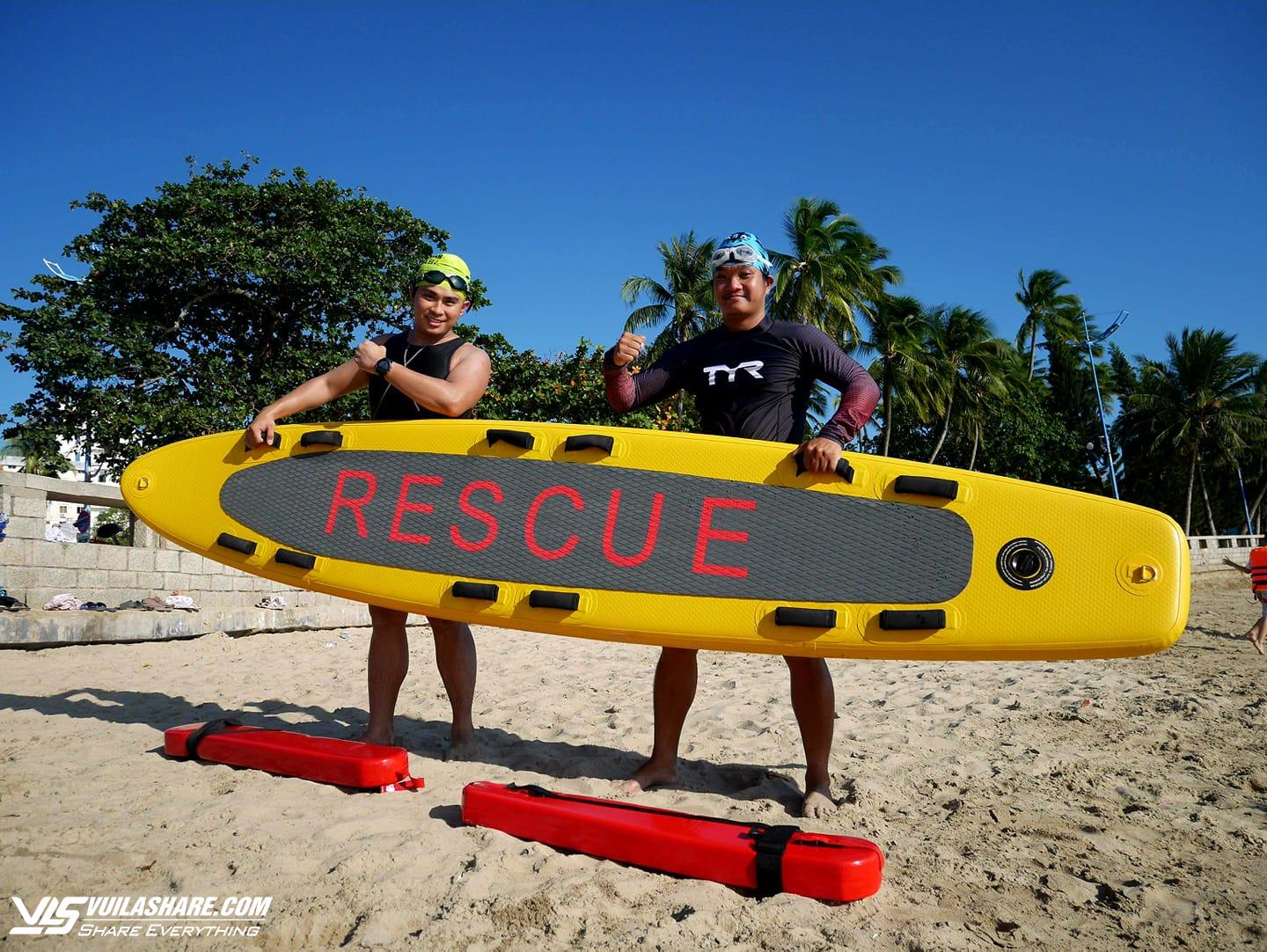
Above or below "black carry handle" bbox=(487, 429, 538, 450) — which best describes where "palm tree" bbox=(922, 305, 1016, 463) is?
above

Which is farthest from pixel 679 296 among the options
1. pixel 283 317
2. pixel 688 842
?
pixel 688 842

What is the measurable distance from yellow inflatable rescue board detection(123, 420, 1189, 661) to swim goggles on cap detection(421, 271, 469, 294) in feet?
1.77

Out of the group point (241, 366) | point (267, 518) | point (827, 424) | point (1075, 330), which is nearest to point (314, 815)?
point (267, 518)

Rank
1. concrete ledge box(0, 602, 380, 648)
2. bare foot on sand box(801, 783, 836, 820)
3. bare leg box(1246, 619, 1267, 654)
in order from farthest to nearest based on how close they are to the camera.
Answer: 1. bare leg box(1246, 619, 1267, 654)
2. concrete ledge box(0, 602, 380, 648)
3. bare foot on sand box(801, 783, 836, 820)

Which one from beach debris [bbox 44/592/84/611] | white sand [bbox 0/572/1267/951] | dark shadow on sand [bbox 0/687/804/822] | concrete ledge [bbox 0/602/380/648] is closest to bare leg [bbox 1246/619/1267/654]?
white sand [bbox 0/572/1267/951]

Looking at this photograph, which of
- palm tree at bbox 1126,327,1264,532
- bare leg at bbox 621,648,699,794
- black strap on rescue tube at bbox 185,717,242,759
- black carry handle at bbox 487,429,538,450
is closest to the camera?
bare leg at bbox 621,648,699,794

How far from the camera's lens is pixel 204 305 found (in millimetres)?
15633

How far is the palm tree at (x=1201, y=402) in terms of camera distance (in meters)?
30.2

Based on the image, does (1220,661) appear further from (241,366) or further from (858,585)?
(241,366)

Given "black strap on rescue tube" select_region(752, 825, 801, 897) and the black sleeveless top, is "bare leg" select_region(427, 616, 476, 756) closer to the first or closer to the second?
the black sleeveless top

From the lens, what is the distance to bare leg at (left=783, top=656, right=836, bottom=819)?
255 cm

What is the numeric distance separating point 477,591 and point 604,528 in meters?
0.50

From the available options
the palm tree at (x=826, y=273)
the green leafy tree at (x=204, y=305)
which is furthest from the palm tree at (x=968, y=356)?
the green leafy tree at (x=204, y=305)

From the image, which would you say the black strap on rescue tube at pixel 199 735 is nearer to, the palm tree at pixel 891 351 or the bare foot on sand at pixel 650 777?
the bare foot on sand at pixel 650 777
